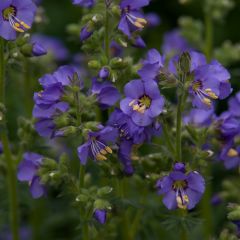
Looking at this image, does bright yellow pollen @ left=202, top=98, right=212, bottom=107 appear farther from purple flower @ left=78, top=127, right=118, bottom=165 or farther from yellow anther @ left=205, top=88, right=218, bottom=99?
purple flower @ left=78, top=127, right=118, bottom=165

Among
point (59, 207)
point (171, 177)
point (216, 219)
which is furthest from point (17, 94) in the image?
point (171, 177)

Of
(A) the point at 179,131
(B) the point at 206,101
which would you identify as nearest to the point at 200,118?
(A) the point at 179,131

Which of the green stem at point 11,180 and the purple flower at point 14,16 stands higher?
the purple flower at point 14,16

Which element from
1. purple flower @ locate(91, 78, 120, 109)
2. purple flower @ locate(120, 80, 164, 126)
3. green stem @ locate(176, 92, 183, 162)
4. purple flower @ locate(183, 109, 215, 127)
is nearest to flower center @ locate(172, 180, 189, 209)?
green stem @ locate(176, 92, 183, 162)

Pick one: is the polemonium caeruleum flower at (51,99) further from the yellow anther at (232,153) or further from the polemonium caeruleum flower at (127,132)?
the yellow anther at (232,153)

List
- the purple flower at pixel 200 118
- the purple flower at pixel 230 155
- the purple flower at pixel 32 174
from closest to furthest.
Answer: the purple flower at pixel 32 174 → the purple flower at pixel 230 155 → the purple flower at pixel 200 118

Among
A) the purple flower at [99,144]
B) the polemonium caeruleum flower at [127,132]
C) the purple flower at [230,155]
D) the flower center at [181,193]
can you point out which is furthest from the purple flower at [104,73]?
the purple flower at [230,155]
